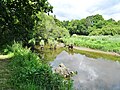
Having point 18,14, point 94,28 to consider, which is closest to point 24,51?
point 18,14

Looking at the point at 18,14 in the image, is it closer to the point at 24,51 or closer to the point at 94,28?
the point at 24,51

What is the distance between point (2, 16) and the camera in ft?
54.5

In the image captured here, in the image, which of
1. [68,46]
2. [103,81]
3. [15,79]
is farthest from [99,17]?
[15,79]

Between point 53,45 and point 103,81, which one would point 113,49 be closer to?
point 53,45

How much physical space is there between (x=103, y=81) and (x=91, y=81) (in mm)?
978

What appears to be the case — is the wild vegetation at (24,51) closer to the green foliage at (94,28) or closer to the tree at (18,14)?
the tree at (18,14)

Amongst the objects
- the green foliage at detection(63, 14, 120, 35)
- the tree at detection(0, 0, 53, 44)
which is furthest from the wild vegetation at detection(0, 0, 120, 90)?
the green foliage at detection(63, 14, 120, 35)

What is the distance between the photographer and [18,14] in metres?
16.8

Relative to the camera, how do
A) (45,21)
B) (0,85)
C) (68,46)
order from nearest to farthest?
(0,85)
(45,21)
(68,46)

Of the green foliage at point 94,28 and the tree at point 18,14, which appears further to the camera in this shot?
the green foliage at point 94,28

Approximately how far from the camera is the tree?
16.0 meters

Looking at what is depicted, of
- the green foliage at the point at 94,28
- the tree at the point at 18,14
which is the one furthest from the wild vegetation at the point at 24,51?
the green foliage at the point at 94,28

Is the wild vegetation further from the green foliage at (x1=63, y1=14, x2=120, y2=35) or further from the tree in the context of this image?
the green foliage at (x1=63, y1=14, x2=120, y2=35)

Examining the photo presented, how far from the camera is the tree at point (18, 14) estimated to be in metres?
Answer: 16.0
